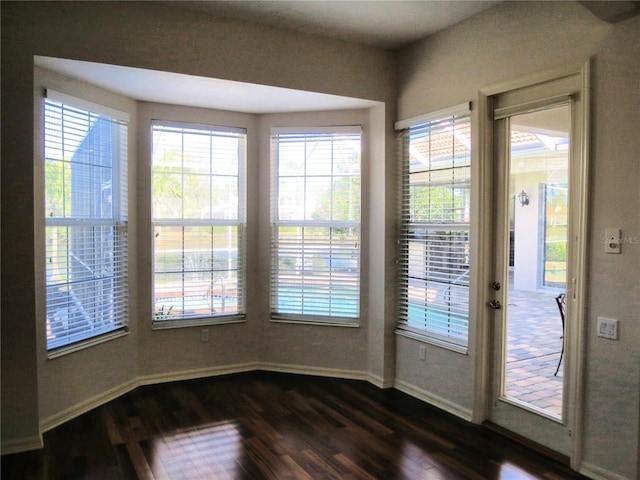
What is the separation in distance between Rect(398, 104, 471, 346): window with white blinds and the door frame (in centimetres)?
15

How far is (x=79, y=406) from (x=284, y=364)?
179 centimetres

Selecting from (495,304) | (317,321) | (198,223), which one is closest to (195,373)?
(317,321)

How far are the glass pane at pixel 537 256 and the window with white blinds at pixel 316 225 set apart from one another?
4.91ft

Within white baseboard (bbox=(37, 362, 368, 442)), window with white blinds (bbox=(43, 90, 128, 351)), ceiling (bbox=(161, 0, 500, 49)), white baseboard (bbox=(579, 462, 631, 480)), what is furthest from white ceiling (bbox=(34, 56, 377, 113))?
white baseboard (bbox=(579, 462, 631, 480))

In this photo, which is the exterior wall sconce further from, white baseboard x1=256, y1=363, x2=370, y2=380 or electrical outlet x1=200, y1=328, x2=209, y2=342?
electrical outlet x1=200, y1=328, x2=209, y2=342

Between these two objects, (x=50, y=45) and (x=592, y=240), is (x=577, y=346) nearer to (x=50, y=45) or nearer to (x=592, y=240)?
(x=592, y=240)

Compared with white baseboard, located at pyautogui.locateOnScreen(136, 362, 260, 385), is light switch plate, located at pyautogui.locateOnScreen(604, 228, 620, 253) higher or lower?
higher

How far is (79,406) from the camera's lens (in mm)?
3541

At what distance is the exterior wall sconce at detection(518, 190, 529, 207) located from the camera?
3143mm

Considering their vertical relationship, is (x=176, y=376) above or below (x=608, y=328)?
below

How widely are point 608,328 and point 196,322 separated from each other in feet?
10.7

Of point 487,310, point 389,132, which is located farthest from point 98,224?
point 487,310

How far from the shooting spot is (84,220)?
11.7ft

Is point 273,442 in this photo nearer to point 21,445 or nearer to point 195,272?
point 21,445
